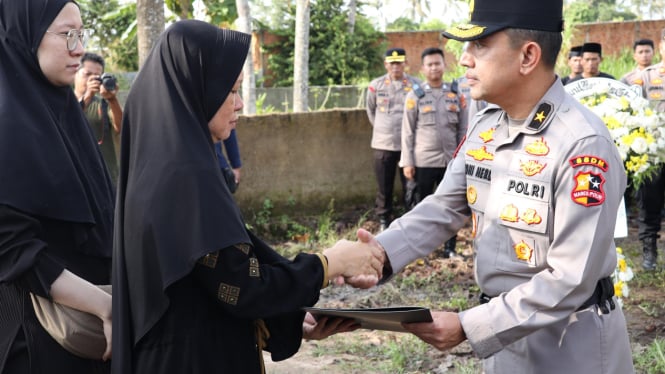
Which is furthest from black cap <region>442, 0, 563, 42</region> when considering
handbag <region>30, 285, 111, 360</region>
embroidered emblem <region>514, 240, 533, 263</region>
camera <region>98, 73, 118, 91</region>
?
camera <region>98, 73, 118, 91</region>

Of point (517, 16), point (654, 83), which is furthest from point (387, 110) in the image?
point (517, 16)

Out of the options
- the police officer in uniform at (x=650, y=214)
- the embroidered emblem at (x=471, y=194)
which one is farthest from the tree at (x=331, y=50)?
the embroidered emblem at (x=471, y=194)

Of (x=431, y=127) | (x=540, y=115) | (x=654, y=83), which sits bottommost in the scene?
(x=431, y=127)

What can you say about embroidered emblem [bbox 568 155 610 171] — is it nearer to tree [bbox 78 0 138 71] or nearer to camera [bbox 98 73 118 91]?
camera [bbox 98 73 118 91]

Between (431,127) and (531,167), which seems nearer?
(531,167)

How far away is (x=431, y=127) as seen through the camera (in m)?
7.89

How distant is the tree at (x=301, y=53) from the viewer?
14.3m

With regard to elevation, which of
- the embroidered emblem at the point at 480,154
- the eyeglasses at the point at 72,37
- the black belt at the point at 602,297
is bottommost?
the black belt at the point at 602,297

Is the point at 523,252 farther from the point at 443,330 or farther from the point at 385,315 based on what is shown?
the point at 385,315

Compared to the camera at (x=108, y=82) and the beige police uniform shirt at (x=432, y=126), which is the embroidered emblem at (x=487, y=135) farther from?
the beige police uniform shirt at (x=432, y=126)

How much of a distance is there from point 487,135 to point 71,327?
1.54m

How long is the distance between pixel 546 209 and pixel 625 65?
11988 millimetres

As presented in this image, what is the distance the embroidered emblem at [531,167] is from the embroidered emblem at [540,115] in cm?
12

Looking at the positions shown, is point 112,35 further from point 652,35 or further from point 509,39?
point 509,39
